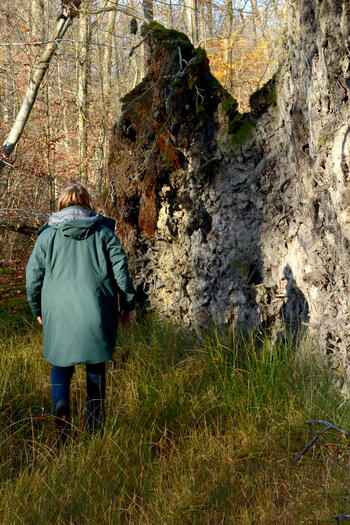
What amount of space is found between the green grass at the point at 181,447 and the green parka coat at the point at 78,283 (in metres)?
0.52

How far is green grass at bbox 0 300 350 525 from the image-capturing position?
2.46 m

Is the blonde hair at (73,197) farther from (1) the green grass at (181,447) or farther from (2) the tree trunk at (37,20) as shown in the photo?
(2) the tree trunk at (37,20)

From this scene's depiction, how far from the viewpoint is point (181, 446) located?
3252 mm

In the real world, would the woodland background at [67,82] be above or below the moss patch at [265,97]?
above

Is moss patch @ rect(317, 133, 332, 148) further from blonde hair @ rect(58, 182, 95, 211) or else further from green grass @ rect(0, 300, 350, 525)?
blonde hair @ rect(58, 182, 95, 211)

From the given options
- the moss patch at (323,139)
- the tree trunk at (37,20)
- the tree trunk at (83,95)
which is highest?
the tree trunk at (37,20)

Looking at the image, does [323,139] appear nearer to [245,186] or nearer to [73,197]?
[245,186]

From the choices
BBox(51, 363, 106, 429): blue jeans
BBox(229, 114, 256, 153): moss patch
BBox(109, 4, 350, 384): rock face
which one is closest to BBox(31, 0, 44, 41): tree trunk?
BBox(109, 4, 350, 384): rock face

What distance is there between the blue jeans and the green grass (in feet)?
0.34

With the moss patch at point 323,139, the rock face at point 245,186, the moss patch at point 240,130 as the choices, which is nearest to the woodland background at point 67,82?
the rock face at point 245,186

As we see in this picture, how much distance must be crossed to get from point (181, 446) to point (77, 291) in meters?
1.26

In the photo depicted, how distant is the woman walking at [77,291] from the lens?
132 inches

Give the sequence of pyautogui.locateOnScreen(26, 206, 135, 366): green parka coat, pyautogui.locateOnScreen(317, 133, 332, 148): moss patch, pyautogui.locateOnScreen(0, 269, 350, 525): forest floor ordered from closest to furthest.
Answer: pyautogui.locateOnScreen(0, 269, 350, 525): forest floor, pyautogui.locateOnScreen(26, 206, 135, 366): green parka coat, pyautogui.locateOnScreen(317, 133, 332, 148): moss patch

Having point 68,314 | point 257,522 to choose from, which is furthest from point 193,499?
point 68,314
